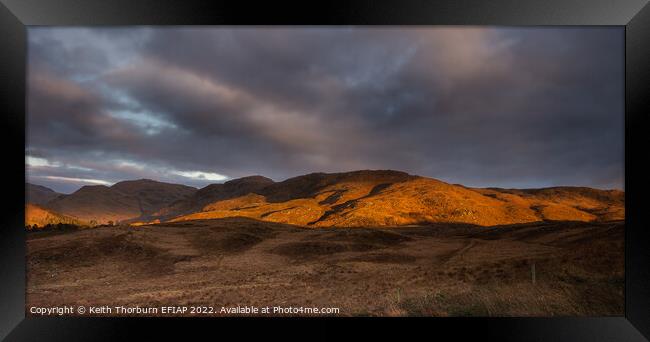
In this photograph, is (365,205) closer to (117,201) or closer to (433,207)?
(433,207)

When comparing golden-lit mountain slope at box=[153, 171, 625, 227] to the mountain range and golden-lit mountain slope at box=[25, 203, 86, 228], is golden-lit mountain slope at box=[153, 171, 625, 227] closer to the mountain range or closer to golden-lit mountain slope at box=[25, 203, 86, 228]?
the mountain range

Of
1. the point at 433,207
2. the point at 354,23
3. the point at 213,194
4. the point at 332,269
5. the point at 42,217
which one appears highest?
the point at 354,23

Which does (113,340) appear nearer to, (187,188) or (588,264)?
(588,264)

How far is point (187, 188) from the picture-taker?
9062 cm

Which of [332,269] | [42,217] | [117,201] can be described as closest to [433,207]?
[332,269]

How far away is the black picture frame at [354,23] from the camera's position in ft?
18.1

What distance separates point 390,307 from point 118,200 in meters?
64.9

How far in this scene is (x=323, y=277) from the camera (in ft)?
38.2

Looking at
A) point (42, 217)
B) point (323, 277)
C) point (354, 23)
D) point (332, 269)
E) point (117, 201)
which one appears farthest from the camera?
point (117, 201)

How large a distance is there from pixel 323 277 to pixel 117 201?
5981 centimetres

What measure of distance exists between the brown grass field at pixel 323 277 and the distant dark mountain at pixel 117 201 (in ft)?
67.6

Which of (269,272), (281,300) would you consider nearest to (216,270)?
(269,272)

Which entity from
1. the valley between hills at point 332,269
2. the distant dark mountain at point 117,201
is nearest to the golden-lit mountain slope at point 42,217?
the valley between hills at point 332,269

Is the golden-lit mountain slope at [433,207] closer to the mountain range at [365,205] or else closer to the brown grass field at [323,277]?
the mountain range at [365,205]
